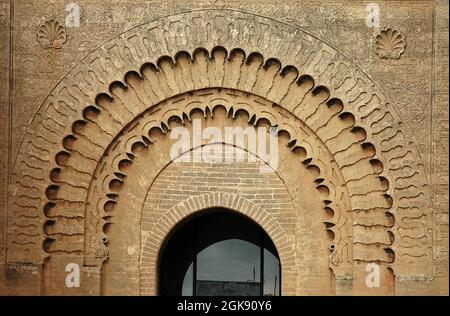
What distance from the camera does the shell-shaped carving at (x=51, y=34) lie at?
32.4ft

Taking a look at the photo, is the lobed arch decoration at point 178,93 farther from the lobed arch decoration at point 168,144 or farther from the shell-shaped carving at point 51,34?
the shell-shaped carving at point 51,34

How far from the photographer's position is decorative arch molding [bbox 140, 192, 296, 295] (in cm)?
986

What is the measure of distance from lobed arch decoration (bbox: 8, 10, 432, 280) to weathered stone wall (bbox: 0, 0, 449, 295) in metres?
0.08

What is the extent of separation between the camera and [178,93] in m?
9.88

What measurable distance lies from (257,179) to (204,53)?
141 centimetres

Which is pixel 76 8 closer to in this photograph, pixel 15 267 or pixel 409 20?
pixel 15 267

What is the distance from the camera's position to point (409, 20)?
968cm

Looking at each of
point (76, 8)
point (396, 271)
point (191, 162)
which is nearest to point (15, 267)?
point (191, 162)

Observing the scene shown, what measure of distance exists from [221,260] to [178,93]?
2036mm

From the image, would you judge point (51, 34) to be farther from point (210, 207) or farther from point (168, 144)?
point (210, 207)

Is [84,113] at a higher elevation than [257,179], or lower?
higher

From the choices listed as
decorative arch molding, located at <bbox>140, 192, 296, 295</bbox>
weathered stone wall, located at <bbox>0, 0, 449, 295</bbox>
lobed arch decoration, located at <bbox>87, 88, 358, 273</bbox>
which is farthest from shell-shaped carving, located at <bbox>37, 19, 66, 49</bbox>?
decorative arch molding, located at <bbox>140, 192, 296, 295</bbox>

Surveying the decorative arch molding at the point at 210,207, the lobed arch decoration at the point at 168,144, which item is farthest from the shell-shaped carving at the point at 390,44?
the decorative arch molding at the point at 210,207

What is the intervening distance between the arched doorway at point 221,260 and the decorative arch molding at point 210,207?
0.63 meters
